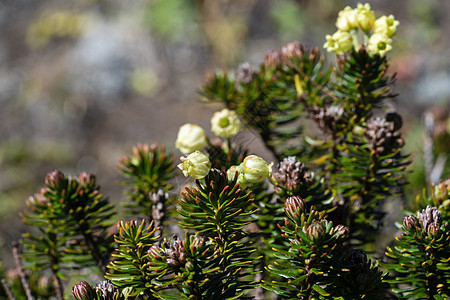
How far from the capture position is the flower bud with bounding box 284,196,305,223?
68cm

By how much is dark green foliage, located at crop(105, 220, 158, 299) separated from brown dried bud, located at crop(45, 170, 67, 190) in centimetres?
22

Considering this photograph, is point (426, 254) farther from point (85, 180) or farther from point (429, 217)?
point (85, 180)

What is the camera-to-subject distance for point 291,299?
2.21 feet

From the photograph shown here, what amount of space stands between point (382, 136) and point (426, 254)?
10.1 inches

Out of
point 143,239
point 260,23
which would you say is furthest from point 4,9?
point 143,239

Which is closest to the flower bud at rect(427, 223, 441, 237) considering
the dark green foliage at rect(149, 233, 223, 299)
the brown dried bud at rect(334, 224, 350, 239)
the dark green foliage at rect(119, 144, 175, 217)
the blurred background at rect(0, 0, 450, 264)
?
the brown dried bud at rect(334, 224, 350, 239)

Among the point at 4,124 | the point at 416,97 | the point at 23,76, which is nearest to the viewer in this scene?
the point at 416,97

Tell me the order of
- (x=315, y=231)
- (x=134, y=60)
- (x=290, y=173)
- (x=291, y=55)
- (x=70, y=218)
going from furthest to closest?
(x=134, y=60) → (x=291, y=55) → (x=70, y=218) → (x=290, y=173) → (x=315, y=231)

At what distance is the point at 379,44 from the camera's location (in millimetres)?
847

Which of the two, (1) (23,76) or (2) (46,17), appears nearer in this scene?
(1) (23,76)

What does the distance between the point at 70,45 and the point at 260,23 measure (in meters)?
2.82

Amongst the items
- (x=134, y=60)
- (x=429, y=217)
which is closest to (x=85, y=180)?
(x=429, y=217)

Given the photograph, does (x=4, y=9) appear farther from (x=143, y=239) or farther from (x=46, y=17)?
(x=143, y=239)

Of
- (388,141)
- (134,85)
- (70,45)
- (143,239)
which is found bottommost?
(143,239)
